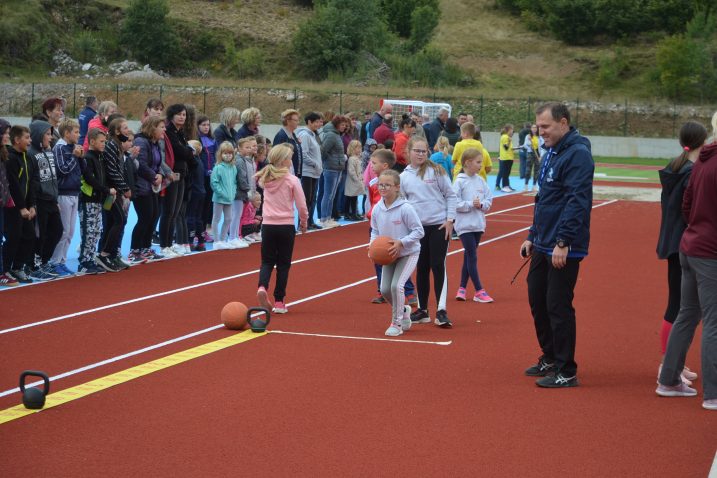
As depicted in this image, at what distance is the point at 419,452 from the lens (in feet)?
21.6

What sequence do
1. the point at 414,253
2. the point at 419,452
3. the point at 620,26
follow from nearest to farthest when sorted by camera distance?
1. the point at 419,452
2. the point at 414,253
3. the point at 620,26

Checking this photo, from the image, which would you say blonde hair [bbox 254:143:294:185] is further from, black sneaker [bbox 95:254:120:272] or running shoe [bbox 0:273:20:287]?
running shoe [bbox 0:273:20:287]

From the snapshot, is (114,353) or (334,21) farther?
(334,21)

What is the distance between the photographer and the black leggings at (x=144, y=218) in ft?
49.9

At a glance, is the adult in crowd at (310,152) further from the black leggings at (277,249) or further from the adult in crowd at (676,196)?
the adult in crowd at (676,196)

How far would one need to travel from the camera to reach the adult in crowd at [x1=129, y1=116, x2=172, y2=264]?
15091 millimetres

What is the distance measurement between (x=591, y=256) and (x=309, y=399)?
10.6 metres

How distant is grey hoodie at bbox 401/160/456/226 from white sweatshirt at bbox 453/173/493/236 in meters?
1.42

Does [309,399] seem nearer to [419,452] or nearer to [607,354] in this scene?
[419,452]

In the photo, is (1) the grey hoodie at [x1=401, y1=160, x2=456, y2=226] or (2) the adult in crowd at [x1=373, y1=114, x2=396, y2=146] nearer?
(1) the grey hoodie at [x1=401, y1=160, x2=456, y2=226]

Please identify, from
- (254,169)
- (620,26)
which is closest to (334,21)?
(620,26)

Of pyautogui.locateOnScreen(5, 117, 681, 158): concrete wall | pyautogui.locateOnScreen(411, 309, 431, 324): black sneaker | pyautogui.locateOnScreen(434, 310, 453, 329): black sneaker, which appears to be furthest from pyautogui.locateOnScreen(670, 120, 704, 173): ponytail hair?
pyautogui.locateOnScreen(5, 117, 681, 158): concrete wall

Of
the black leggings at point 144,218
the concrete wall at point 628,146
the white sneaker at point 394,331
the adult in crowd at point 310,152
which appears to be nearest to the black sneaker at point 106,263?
the black leggings at point 144,218

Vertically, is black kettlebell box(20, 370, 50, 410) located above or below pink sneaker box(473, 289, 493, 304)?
above
